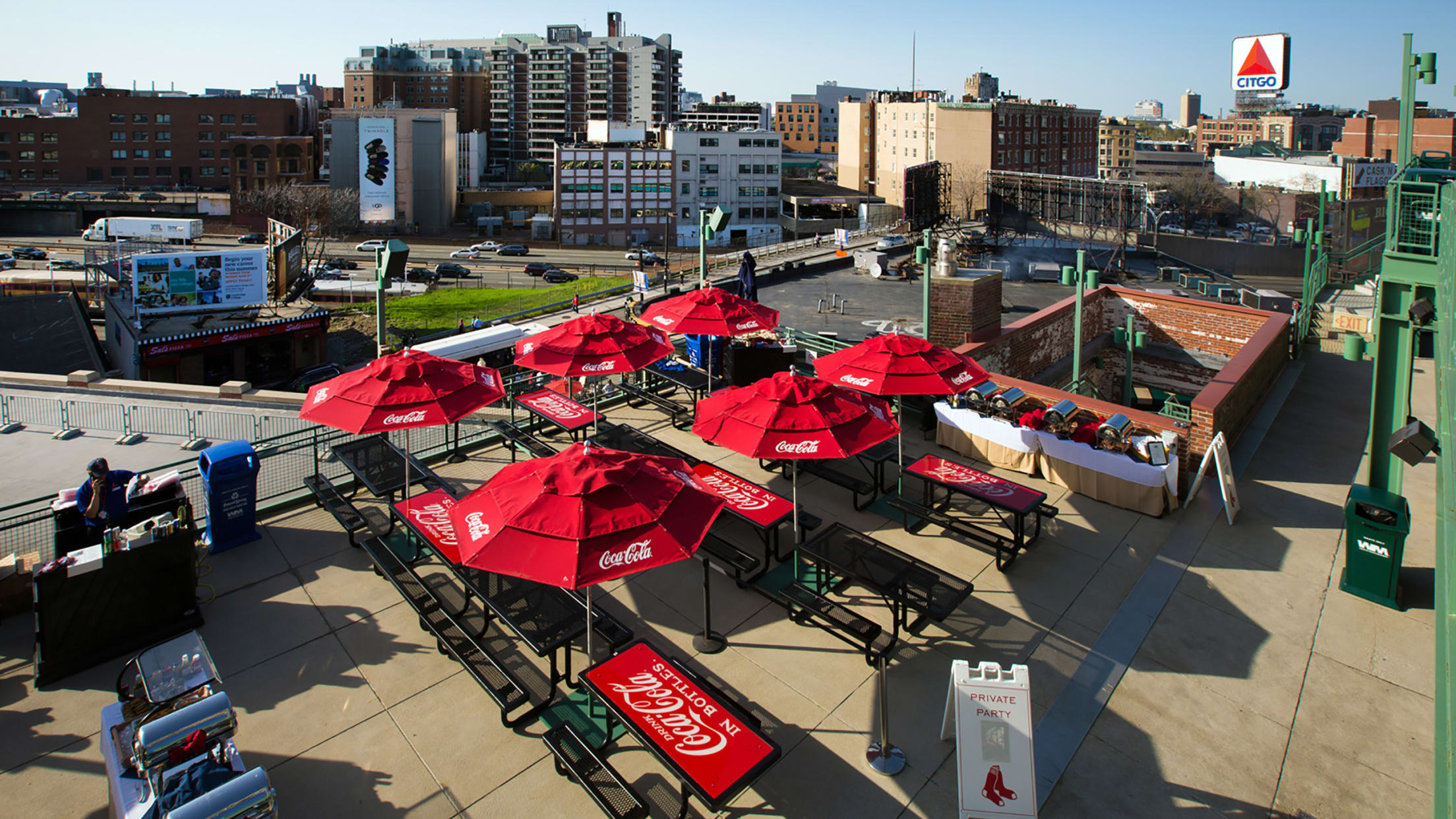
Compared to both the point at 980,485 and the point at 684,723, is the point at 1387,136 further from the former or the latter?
the point at 684,723

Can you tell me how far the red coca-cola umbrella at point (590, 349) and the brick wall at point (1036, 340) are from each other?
7.28 metres

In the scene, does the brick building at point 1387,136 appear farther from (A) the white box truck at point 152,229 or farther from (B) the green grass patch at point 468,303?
(A) the white box truck at point 152,229

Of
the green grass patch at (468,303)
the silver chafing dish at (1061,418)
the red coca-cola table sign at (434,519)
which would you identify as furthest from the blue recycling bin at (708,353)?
the green grass patch at (468,303)

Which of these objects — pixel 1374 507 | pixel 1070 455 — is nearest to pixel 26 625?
pixel 1070 455

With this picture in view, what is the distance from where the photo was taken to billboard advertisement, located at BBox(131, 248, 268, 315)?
3850cm

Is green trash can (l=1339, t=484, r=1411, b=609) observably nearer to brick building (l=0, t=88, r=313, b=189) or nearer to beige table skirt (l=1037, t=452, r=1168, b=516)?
beige table skirt (l=1037, t=452, r=1168, b=516)

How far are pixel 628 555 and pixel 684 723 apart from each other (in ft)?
3.81

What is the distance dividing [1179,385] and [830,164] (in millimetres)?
157733

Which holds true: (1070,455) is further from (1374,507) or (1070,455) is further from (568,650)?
(568,650)

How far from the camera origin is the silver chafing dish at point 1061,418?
11.4m

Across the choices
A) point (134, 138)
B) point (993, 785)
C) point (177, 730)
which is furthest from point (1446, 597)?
point (134, 138)

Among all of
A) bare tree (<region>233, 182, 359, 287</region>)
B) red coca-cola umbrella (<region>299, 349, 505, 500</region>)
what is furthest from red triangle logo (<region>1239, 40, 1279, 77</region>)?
bare tree (<region>233, 182, 359, 287</region>)

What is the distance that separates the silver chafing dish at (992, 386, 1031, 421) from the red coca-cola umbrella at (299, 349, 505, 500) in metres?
7.12

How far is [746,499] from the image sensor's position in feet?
28.8
